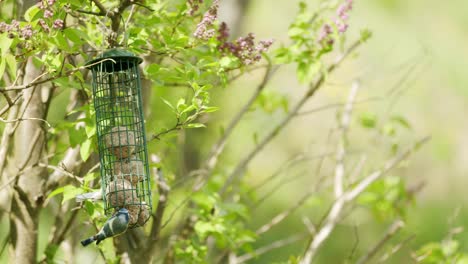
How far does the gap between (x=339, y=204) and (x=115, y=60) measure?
214 centimetres

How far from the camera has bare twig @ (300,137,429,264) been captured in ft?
13.3

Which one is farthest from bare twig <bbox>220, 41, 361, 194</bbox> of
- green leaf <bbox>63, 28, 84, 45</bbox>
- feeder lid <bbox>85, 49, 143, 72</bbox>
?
green leaf <bbox>63, 28, 84, 45</bbox>

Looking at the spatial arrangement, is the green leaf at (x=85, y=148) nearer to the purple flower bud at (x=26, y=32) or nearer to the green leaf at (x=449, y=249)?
the purple flower bud at (x=26, y=32)

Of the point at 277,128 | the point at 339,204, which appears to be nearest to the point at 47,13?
the point at 277,128

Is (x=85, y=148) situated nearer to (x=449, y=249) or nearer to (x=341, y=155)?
(x=341, y=155)

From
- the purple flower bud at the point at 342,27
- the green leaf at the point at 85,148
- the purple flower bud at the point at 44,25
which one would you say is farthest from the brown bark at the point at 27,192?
the purple flower bud at the point at 342,27

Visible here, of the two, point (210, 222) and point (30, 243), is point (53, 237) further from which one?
point (210, 222)

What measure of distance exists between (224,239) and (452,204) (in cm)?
622

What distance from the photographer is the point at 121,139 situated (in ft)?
9.07

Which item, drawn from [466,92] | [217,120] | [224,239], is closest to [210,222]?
[224,239]

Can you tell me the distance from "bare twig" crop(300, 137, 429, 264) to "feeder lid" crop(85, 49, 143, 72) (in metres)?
1.77

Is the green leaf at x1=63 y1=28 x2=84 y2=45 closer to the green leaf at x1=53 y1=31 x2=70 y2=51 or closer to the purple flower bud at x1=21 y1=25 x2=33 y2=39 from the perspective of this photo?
the green leaf at x1=53 y1=31 x2=70 y2=51

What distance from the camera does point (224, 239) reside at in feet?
11.2

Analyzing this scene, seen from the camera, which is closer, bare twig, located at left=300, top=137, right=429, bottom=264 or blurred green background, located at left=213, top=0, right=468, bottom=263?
bare twig, located at left=300, top=137, right=429, bottom=264
